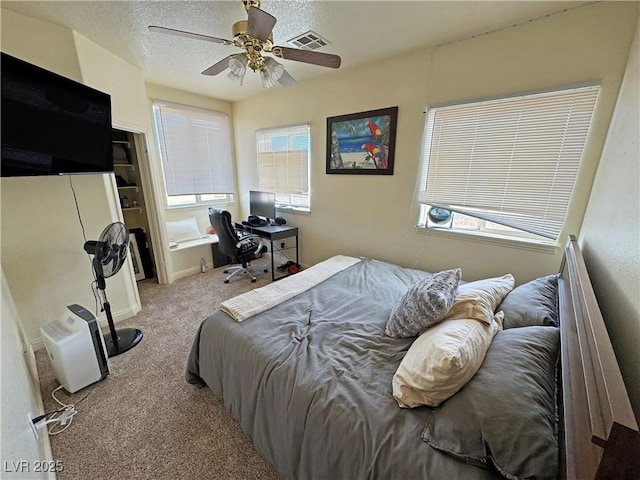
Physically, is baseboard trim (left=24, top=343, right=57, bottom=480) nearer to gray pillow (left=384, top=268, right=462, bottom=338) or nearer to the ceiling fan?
gray pillow (left=384, top=268, right=462, bottom=338)

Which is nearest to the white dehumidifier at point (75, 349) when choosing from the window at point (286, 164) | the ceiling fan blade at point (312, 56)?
the ceiling fan blade at point (312, 56)

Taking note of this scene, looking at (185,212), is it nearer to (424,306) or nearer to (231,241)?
(231,241)

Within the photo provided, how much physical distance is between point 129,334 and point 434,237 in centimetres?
313

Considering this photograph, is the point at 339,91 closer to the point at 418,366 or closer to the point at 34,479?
the point at 418,366

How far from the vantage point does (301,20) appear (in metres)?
1.96

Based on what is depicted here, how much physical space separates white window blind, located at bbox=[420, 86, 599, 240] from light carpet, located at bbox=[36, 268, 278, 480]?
254 cm

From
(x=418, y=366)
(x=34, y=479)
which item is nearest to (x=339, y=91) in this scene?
(x=418, y=366)

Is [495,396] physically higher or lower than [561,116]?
lower

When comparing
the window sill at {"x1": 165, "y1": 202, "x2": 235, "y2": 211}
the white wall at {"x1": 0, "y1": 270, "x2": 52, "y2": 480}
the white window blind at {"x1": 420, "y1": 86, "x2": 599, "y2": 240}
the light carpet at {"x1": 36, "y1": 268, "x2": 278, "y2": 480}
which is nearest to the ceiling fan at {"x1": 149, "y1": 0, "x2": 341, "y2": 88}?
the white window blind at {"x1": 420, "y1": 86, "x2": 599, "y2": 240}

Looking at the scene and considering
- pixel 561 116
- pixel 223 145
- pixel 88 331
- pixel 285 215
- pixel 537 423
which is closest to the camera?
pixel 537 423

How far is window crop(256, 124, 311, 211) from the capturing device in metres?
3.55

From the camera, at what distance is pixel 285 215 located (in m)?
3.98

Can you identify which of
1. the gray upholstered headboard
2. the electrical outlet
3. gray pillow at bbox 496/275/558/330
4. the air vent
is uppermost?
the air vent

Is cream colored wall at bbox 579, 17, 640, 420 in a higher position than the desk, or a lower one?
higher
